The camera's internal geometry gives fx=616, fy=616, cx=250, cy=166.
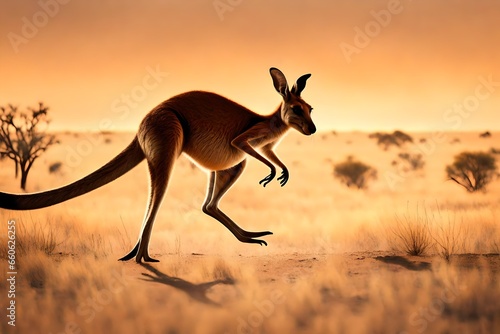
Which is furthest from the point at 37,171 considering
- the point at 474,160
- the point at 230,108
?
the point at 230,108

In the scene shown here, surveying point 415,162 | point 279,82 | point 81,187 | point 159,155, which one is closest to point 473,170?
point 415,162

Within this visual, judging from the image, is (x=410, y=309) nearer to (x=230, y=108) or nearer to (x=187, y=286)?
(x=187, y=286)

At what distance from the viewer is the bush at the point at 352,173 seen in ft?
85.5

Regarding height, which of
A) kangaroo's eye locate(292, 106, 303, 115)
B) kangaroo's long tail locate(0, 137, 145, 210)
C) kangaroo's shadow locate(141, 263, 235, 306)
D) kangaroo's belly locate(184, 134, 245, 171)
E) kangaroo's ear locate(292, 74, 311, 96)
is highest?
kangaroo's ear locate(292, 74, 311, 96)

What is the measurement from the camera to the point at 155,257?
991cm

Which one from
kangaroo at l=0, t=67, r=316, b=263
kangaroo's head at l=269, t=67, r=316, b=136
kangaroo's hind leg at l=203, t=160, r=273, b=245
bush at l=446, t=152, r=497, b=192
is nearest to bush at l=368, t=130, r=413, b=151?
bush at l=446, t=152, r=497, b=192

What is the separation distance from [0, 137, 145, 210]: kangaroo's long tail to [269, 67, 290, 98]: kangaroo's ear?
221 centimetres

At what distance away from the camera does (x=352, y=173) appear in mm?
26141

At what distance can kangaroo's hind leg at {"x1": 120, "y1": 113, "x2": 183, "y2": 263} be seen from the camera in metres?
8.62

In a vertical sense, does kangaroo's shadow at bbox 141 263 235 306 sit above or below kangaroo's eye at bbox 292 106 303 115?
below

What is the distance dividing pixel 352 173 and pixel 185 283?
18409 mm

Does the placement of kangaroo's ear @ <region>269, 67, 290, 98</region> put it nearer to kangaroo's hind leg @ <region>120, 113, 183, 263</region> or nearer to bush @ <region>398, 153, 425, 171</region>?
kangaroo's hind leg @ <region>120, 113, 183, 263</region>

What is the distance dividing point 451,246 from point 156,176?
5014 mm

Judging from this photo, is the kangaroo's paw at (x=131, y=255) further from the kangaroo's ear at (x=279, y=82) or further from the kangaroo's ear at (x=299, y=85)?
the kangaroo's ear at (x=299, y=85)
